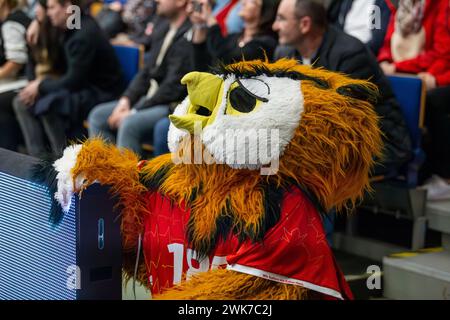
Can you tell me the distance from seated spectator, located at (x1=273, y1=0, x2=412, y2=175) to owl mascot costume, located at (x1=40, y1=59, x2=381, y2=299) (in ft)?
4.27

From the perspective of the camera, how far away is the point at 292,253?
2.17 metres

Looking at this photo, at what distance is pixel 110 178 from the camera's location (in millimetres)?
2416

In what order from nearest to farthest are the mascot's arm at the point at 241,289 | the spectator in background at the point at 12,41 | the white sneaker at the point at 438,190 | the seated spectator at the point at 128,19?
the mascot's arm at the point at 241,289 < the white sneaker at the point at 438,190 < the spectator in background at the point at 12,41 < the seated spectator at the point at 128,19

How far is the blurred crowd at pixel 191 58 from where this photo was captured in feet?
12.6

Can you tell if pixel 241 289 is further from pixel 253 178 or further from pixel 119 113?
pixel 119 113

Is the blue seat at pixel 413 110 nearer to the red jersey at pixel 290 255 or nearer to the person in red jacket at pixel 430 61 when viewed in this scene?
the person in red jacket at pixel 430 61

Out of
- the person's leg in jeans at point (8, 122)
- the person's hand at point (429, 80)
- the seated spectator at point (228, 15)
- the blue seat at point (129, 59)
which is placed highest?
the seated spectator at point (228, 15)

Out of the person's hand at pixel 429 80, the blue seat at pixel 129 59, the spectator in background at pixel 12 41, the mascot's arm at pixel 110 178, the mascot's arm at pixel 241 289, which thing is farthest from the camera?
the spectator in background at pixel 12 41

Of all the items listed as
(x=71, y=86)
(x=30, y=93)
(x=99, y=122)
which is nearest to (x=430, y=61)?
(x=99, y=122)

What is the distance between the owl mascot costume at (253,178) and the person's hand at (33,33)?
9.55ft

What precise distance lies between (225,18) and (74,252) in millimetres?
3219

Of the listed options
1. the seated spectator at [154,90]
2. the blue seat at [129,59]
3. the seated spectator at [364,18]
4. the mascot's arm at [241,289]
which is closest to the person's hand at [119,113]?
the seated spectator at [154,90]

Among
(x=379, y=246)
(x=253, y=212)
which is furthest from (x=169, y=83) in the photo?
(x=253, y=212)
